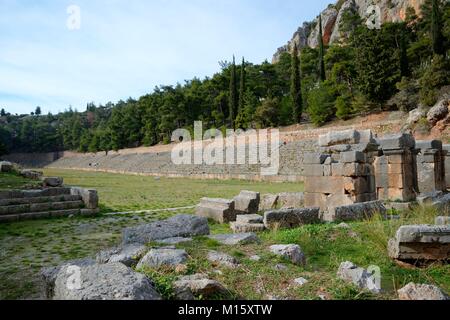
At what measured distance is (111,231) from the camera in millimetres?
8844

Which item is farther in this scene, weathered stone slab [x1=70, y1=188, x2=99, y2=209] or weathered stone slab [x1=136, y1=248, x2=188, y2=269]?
weathered stone slab [x1=70, y1=188, x2=99, y2=209]

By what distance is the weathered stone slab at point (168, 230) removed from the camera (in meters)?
6.28

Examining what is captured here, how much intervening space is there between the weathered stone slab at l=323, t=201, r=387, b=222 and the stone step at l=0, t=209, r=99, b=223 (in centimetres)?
763

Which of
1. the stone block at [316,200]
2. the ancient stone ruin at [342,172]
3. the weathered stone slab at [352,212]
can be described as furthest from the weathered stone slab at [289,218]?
the stone block at [316,200]

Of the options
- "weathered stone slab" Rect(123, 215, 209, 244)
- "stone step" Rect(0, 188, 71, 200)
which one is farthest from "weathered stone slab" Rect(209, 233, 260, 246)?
"stone step" Rect(0, 188, 71, 200)

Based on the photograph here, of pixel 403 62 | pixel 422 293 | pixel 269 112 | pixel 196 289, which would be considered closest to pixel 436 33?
pixel 403 62

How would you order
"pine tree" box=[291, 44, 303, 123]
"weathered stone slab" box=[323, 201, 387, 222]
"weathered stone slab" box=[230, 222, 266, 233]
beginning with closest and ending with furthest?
"weathered stone slab" box=[230, 222, 266, 233], "weathered stone slab" box=[323, 201, 387, 222], "pine tree" box=[291, 44, 303, 123]

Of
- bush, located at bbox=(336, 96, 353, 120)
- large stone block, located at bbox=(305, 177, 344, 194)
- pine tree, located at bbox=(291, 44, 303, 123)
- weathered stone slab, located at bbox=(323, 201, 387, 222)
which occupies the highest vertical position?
pine tree, located at bbox=(291, 44, 303, 123)

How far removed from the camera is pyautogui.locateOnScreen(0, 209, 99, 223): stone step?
10405 millimetres

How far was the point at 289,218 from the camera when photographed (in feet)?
24.8

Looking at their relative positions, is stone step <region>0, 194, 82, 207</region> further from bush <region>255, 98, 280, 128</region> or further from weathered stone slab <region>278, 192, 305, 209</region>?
bush <region>255, 98, 280, 128</region>

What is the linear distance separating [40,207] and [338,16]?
254ft
